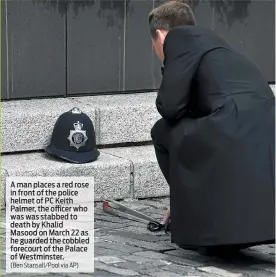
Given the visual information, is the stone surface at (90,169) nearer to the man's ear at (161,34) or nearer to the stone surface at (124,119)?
the stone surface at (124,119)

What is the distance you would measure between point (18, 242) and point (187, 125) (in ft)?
3.83

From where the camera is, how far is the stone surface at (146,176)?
684 cm

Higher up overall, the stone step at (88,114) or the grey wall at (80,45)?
the grey wall at (80,45)

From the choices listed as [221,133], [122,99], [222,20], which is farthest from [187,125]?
[222,20]

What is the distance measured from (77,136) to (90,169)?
24 centimetres

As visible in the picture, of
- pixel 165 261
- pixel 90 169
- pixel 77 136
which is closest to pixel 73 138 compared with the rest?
pixel 77 136

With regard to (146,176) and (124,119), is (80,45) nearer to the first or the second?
(124,119)

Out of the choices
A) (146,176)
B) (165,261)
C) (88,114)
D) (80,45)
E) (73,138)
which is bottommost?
(165,261)

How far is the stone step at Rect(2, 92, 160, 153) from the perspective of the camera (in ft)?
22.0

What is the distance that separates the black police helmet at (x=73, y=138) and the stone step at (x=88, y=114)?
0.12 metres

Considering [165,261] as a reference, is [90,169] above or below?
above

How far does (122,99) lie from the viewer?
24.1 feet

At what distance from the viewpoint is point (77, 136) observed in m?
6.67
